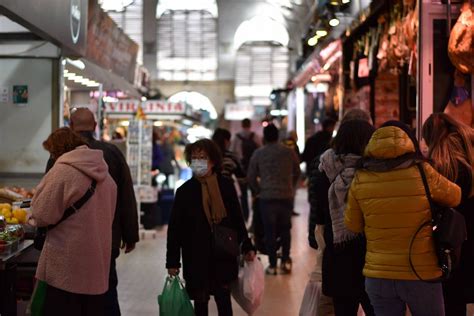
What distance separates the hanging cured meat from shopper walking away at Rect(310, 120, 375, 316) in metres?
1.99

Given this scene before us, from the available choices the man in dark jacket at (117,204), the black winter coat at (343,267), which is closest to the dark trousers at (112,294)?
the man in dark jacket at (117,204)

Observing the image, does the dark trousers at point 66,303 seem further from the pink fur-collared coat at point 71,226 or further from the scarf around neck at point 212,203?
the scarf around neck at point 212,203

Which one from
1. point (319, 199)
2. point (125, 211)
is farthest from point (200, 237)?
point (319, 199)

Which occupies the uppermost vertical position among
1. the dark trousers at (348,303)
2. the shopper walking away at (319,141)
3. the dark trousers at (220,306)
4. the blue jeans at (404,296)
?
the shopper walking away at (319,141)

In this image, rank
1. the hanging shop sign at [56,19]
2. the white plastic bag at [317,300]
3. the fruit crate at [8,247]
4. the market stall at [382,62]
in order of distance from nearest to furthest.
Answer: the fruit crate at [8,247]
the white plastic bag at [317,300]
the hanging shop sign at [56,19]
the market stall at [382,62]

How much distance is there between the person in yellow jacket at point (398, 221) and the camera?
14.0 feet

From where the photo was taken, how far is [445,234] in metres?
4.24

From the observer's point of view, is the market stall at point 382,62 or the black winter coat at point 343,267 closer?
Answer: the black winter coat at point 343,267

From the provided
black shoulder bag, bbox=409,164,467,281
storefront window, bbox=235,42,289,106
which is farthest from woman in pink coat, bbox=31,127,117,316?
storefront window, bbox=235,42,289,106

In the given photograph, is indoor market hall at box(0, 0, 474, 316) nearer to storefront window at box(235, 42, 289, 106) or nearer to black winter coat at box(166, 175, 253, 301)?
black winter coat at box(166, 175, 253, 301)

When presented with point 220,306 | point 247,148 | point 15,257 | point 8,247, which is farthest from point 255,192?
point 8,247

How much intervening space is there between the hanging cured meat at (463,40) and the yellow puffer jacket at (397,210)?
Result: 2.59 metres

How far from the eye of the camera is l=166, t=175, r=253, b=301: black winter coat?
593 centimetres

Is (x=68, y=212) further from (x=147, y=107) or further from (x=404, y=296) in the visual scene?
(x=147, y=107)
